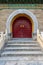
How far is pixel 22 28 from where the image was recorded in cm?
1238

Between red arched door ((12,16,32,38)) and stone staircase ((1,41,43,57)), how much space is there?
2560 mm

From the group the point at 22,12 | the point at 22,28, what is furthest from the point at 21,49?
the point at 22,28

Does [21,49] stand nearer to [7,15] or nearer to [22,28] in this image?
[7,15]

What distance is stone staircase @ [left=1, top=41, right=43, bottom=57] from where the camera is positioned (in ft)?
26.3

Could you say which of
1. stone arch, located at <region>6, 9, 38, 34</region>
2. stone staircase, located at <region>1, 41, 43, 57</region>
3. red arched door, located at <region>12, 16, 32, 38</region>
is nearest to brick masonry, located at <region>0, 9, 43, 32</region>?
stone arch, located at <region>6, 9, 38, 34</region>

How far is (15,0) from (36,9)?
1.92 meters

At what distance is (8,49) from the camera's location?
8773mm

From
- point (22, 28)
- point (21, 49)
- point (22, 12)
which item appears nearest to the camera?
point (21, 49)

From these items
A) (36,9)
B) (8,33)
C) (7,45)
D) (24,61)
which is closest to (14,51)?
(7,45)

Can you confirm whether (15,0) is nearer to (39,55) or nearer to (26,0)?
(26,0)

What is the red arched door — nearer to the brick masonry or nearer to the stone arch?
the stone arch

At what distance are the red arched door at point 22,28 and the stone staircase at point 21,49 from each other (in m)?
2.56

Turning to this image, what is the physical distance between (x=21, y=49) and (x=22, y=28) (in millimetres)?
3934

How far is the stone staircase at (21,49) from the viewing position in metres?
8.01
